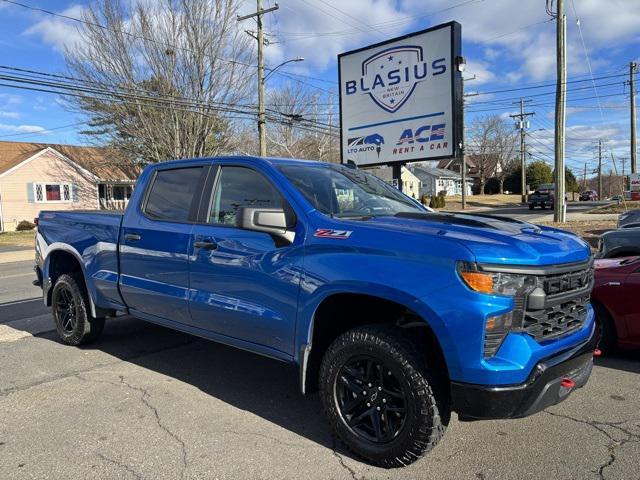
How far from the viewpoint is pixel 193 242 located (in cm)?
414

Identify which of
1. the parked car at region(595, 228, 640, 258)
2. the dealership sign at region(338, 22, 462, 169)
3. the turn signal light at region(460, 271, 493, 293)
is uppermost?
the dealership sign at region(338, 22, 462, 169)

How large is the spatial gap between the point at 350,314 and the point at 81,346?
11.8ft

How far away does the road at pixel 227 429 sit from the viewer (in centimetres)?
316

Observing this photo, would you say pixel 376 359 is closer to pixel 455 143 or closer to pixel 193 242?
pixel 193 242

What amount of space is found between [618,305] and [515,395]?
2.77 m

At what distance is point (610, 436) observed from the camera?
11.6ft

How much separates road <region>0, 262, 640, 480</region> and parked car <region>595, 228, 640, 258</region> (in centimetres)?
287

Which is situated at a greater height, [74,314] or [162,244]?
[162,244]

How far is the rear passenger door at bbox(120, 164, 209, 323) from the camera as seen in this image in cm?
429

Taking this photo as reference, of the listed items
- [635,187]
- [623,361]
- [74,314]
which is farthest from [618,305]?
[635,187]

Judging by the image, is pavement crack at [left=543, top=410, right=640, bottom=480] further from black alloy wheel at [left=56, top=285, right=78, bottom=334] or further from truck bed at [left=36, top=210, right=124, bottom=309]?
black alloy wheel at [left=56, top=285, right=78, bottom=334]

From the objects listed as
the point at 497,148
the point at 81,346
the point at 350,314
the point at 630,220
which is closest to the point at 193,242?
the point at 350,314

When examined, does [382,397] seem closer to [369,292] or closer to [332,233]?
[369,292]

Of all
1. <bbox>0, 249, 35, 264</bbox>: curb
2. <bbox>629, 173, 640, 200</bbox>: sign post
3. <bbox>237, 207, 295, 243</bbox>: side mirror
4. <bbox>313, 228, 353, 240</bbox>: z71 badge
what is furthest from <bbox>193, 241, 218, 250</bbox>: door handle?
<bbox>629, 173, 640, 200</bbox>: sign post
